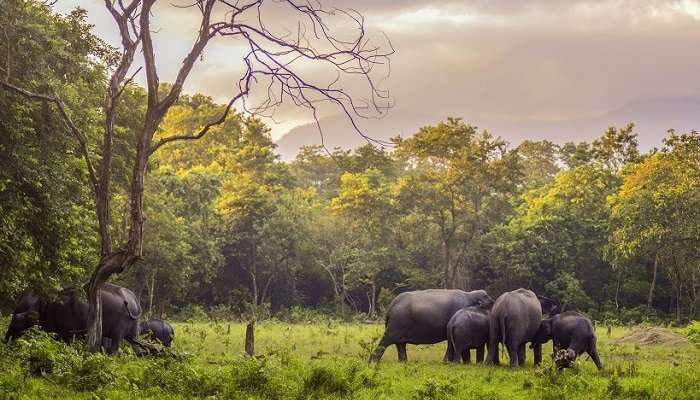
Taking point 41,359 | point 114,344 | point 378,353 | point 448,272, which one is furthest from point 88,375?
point 448,272

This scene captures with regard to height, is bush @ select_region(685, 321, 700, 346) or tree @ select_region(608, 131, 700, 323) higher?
tree @ select_region(608, 131, 700, 323)

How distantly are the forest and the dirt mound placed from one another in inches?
6.9

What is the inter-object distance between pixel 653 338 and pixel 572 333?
10468 millimetres

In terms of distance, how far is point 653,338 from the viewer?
98.5 ft

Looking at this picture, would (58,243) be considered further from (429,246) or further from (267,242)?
(429,246)

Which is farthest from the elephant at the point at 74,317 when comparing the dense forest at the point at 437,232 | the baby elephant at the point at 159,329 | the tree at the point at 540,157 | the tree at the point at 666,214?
the tree at the point at 540,157

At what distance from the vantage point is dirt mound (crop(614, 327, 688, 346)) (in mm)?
29328

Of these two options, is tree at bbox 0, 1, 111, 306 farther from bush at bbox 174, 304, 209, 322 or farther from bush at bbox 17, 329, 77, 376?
bush at bbox 174, 304, 209, 322

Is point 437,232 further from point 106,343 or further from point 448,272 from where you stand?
point 106,343

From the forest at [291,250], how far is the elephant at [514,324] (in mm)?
78

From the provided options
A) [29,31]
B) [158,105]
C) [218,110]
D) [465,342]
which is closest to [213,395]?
[158,105]

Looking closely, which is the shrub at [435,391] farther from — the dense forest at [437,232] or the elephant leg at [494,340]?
the dense forest at [437,232]

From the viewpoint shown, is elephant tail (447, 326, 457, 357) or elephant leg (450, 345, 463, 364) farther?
elephant tail (447, 326, 457, 357)

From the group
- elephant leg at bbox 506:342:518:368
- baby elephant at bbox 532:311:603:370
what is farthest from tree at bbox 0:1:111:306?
baby elephant at bbox 532:311:603:370
